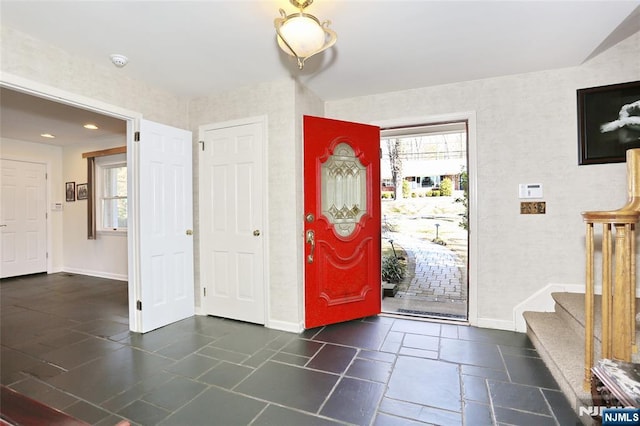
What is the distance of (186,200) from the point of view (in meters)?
3.32

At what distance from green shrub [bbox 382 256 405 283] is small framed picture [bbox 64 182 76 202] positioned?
5897mm

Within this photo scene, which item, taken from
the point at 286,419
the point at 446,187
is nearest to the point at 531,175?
the point at 446,187

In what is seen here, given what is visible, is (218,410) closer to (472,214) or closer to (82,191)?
(472,214)

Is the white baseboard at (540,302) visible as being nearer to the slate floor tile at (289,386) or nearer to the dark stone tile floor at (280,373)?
the dark stone tile floor at (280,373)

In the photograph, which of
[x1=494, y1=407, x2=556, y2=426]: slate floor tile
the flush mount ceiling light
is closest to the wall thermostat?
[x1=494, y1=407, x2=556, y2=426]: slate floor tile

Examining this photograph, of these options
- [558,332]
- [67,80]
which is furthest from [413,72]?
[67,80]

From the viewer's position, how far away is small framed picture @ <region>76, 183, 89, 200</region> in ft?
18.4

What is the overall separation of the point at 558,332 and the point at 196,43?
3.59 meters

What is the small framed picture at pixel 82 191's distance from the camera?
561cm

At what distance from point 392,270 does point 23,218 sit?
21.7 ft

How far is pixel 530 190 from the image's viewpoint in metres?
2.82

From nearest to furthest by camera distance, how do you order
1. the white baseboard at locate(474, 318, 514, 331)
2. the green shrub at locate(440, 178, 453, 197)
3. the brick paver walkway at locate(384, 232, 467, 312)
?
the white baseboard at locate(474, 318, 514, 331)
the brick paver walkway at locate(384, 232, 467, 312)
the green shrub at locate(440, 178, 453, 197)

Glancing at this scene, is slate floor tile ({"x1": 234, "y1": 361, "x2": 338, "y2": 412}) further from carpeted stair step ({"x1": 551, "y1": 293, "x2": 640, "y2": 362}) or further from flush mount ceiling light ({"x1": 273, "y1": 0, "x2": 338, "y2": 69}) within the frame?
flush mount ceiling light ({"x1": 273, "y1": 0, "x2": 338, "y2": 69})

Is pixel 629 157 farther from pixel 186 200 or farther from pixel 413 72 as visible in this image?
pixel 186 200
